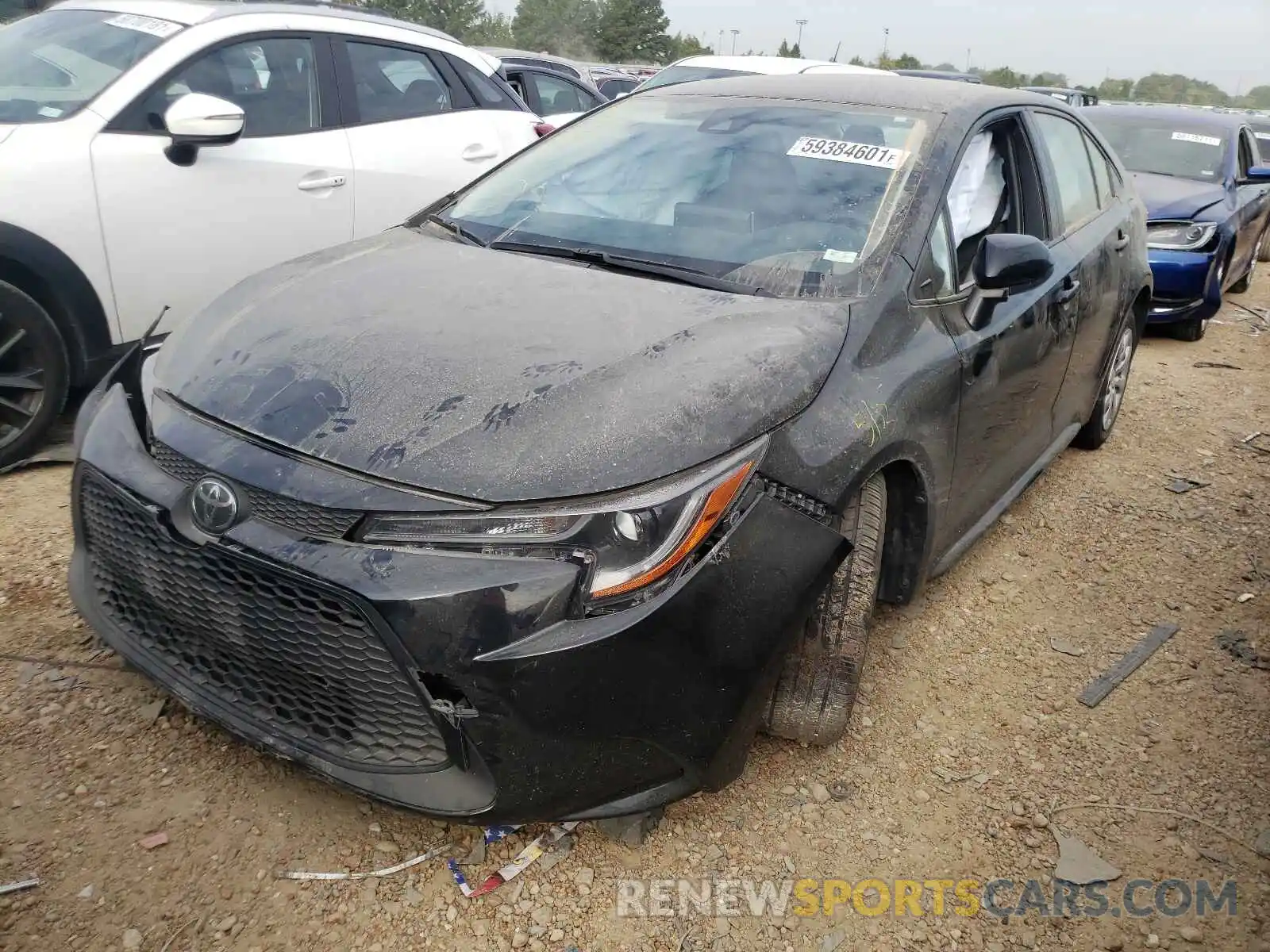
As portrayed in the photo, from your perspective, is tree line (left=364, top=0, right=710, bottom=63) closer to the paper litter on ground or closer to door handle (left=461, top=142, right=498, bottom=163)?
door handle (left=461, top=142, right=498, bottom=163)

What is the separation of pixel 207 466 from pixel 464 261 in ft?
3.39

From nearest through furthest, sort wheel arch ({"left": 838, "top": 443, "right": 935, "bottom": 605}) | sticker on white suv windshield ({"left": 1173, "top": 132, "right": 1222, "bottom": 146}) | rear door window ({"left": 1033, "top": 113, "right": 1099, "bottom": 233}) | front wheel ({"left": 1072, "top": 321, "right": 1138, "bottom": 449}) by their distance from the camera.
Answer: wheel arch ({"left": 838, "top": 443, "right": 935, "bottom": 605}) < rear door window ({"left": 1033, "top": 113, "right": 1099, "bottom": 233}) < front wheel ({"left": 1072, "top": 321, "right": 1138, "bottom": 449}) < sticker on white suv windshield ({"left": 1173, "top": 132, "right": 1222, "bottom": 146})

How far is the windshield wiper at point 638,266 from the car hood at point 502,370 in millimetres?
60

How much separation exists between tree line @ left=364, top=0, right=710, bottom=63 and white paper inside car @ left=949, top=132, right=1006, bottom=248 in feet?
202

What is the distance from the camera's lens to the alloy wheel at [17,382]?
3.47 meters

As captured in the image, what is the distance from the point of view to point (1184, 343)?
24.3 feet

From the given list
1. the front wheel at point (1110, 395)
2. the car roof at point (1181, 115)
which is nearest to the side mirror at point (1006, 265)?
the front wheel at point (1110, 395)

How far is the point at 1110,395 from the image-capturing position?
4711mm

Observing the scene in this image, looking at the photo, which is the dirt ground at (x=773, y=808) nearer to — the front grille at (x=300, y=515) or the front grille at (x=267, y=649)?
the front grille at (x=267, y=649)

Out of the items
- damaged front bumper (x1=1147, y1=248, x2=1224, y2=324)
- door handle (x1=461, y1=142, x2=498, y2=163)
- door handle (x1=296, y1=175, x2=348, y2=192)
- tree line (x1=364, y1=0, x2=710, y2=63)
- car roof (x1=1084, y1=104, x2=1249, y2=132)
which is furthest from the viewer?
tree line (x1=364, y1=0, x2=710, y2=63)

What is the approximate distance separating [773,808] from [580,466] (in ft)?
3.50

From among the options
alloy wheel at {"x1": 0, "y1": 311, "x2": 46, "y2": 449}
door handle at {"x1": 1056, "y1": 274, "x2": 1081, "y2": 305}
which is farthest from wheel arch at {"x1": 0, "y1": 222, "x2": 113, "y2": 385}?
door handle at {"x1": 1056, "y1": 274, "x2": 1081, "y2": 305}

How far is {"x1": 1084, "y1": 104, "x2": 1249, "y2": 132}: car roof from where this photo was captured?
818 centimetres

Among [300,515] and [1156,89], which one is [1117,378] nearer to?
[300,515]
